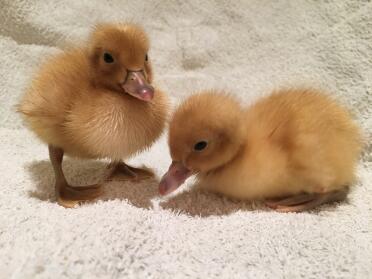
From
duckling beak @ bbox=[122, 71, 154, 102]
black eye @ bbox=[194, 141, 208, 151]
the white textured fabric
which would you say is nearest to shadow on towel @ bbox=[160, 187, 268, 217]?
the white textured fabric

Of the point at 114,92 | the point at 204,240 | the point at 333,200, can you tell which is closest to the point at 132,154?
the point at 114,92

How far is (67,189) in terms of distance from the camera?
3.63 ft

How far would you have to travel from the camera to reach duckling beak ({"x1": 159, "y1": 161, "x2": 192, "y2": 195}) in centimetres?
103

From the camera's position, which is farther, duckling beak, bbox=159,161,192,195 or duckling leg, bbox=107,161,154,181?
duckling leg, bbox=107,161,154,181

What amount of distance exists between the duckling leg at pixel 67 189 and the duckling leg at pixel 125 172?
11 centimetres

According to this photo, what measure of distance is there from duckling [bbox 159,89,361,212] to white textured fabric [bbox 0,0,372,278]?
0.06 m

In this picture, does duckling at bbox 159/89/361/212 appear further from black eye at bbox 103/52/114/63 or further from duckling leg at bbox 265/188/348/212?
black eye at bbox 103/52/114/63

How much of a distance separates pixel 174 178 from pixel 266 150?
0.22 meters

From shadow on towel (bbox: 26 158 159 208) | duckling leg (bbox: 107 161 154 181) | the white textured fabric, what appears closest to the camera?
the white textured fabric

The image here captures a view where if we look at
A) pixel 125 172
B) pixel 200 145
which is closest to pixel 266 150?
pixel 200 145

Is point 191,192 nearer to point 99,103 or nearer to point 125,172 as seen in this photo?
point 125,172

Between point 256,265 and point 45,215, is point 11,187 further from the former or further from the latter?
point 256,265

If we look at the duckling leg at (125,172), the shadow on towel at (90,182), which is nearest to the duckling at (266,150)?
the shadow on towel at (90,182)

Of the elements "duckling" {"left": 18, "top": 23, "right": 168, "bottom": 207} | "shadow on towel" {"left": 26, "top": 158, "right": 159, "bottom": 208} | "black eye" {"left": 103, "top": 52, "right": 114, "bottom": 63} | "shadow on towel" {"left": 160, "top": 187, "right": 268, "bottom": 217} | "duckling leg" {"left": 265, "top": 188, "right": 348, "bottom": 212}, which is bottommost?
"shadow on towel" {"left": 26, "top": 158, "right": 159, "bottom": 208}
